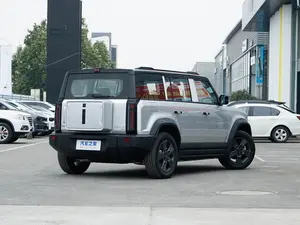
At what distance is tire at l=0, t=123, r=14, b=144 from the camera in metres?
24.1

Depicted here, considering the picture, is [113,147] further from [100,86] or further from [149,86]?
[149,86]

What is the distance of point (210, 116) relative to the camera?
1369 centimetres

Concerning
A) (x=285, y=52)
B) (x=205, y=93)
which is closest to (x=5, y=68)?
(x=285, y=52)

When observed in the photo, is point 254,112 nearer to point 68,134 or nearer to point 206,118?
point 206,118

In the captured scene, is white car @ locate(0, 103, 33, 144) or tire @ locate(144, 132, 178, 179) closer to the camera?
tire @ locate(144, 132, 178, 179)

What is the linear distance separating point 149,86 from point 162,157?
4.06 feet

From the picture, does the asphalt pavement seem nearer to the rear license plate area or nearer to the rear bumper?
the rear bumper

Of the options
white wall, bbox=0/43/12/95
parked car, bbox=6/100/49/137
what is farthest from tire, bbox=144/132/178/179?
white wall, bbox=0/43/12/95

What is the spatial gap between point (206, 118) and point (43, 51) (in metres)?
96.3

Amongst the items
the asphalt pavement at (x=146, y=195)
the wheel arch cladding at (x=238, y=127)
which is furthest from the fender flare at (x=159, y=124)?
the wheel arch cladding at (x=238, y=127)

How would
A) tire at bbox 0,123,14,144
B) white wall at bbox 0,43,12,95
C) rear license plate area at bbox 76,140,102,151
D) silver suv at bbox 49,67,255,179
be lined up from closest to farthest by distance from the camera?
silver suv at bbox 49,67,255,179
rear license plate area at bbox 76,140,102,151
tire at bbox 0,123,14,144
white wall at bbox 0,43,12,95

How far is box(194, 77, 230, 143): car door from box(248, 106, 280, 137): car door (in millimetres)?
13506

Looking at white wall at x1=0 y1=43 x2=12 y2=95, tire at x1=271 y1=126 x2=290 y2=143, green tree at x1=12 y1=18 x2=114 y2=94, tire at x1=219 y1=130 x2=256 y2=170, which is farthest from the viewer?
green tree at x1=12 y1=18 x2=114 y2=94

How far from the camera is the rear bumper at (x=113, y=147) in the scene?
1179 centimetres
